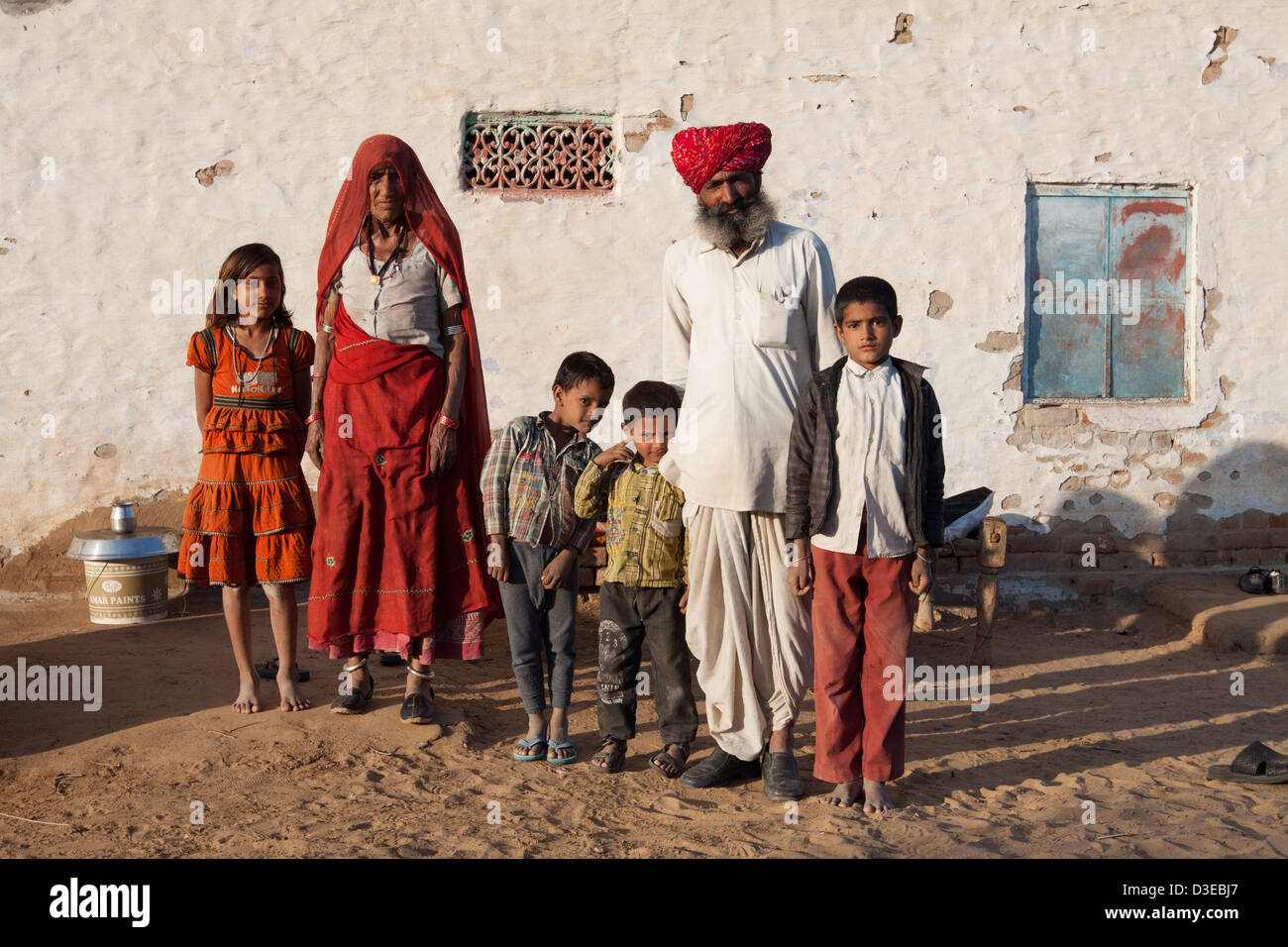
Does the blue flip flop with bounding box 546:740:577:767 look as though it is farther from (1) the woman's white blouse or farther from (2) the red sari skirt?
(1) the woman's white blouse

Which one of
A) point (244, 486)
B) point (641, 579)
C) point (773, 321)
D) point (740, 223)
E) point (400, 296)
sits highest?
point (740, 223)

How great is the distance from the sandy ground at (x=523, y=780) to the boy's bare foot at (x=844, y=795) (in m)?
0.05

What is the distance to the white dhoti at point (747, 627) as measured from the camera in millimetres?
3518

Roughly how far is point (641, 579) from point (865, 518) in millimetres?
763

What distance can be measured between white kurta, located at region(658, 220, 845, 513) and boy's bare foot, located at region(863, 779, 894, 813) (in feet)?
2.90

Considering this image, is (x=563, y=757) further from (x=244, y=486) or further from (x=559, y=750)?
(x=244, y=486)

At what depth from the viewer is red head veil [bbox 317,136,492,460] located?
405cm

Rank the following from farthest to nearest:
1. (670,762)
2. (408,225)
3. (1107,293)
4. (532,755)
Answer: (1107,293), (408,225), (532,755), (670,762)

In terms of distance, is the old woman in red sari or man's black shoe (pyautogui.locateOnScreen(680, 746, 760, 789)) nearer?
Answer: man's black shoe (pyautogui.locateOnScreen(680, 746, 760, 789))

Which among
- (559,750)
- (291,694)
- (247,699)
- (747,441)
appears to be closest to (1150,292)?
(747,441)

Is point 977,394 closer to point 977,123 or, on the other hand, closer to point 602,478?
point 977,123

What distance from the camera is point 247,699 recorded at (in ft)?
13.6

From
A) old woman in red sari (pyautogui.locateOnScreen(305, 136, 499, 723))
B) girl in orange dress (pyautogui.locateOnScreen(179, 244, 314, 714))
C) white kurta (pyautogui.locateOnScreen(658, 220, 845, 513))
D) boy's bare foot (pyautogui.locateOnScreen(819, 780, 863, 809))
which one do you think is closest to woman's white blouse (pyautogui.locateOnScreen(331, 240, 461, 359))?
old woman in red sari (pyautogui.locateOnScreen(305, 136, 499, 723))
